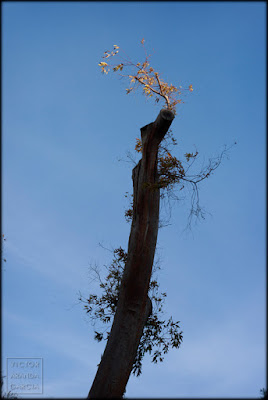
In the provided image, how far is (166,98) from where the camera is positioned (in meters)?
9.89

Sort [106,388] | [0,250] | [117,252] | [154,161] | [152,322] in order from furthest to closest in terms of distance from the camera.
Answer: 1. [0,250]
2. [117,252]
3. [152,322]
4. [154,161]
5. [106,388]

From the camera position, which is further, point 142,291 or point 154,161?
point 154,161

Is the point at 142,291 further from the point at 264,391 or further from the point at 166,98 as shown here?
the point at 166,98

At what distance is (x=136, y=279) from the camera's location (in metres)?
7.30

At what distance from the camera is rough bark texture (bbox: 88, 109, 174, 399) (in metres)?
6.66

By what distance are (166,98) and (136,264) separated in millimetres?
5024

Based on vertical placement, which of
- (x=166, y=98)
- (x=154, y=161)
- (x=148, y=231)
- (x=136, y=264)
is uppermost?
(x=166, y=98)

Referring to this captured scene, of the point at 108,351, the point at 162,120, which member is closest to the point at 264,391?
the point at 108,351

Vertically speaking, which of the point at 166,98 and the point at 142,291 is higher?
the point at 166,98

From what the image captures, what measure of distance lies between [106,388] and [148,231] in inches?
125

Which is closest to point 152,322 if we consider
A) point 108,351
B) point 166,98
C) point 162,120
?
point 108,351

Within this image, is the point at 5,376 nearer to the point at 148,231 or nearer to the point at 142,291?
the point at 142,291

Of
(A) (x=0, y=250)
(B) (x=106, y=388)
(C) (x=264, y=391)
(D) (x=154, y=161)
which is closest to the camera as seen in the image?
(B) (x=106, y=388)

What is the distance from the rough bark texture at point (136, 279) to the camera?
6.66m
